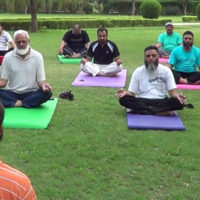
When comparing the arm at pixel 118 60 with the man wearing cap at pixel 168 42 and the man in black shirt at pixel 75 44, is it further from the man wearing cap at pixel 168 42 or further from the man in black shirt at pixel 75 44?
the man wearing cap at pixel 168 42

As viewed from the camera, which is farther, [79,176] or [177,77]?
[177,77]

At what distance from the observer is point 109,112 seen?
246 inches

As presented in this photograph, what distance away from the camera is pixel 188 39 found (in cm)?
818

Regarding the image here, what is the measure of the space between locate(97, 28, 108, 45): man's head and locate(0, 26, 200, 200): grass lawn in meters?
2.81

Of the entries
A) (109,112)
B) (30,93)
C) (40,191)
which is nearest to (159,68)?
(109,112)

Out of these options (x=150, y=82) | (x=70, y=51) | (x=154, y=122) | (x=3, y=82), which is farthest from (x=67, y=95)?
(x=70, y=51)

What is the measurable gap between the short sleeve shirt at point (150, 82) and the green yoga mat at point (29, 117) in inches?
50.0

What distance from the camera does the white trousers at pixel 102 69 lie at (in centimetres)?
923

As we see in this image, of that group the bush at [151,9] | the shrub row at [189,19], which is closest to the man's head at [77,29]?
the bush at [151,9]

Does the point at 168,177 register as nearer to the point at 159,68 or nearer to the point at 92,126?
the point at 92,126

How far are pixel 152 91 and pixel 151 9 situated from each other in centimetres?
2771

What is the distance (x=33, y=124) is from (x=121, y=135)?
3.72 feet

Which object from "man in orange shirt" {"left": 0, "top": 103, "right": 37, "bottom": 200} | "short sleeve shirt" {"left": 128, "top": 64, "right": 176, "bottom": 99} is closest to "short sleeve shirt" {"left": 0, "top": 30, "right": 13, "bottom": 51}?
"short sleeve shirt" {"left": 128, "top": 64, "right": 176, "bottom": 99}

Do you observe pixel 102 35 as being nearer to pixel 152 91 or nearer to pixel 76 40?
pixel 76 40
